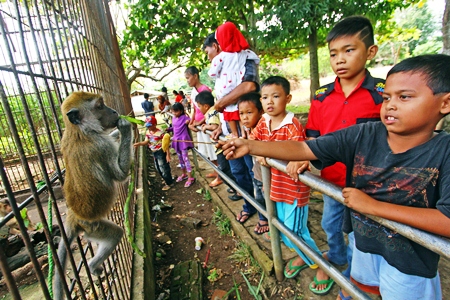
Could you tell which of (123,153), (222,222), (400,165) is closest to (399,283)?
(400,165)

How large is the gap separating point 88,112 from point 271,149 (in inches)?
53.2

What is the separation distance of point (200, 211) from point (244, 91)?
2487 millimetres

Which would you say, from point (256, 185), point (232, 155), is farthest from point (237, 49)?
point (232, 155)

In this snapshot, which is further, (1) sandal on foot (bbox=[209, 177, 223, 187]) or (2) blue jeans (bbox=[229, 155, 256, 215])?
(1) sandal on foot (bbox=[209, 177, 223, 187])

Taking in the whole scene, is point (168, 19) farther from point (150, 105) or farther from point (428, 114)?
point (428, 114)

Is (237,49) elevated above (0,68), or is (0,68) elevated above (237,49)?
(237,49)

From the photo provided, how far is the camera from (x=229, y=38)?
2994 millimetres

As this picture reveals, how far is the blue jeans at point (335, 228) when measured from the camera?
6.79 feet

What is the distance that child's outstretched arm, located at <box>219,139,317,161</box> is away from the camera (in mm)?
1521

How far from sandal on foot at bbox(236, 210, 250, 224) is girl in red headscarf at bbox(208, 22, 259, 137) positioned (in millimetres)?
1326

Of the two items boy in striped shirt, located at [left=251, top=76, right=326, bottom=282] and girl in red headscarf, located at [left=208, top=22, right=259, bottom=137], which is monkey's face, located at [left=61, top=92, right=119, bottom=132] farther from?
girl in red headscarf, located at [left=208, top=22, right=259, bottom=137]

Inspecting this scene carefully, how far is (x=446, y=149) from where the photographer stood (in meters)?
1.08

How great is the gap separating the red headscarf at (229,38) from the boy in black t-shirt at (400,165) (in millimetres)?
1940

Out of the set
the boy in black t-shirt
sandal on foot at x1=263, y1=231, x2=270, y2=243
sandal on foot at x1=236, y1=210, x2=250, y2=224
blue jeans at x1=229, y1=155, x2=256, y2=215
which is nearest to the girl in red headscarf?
blue jeans at x1=229, y1=155, x2=256, y2=215
